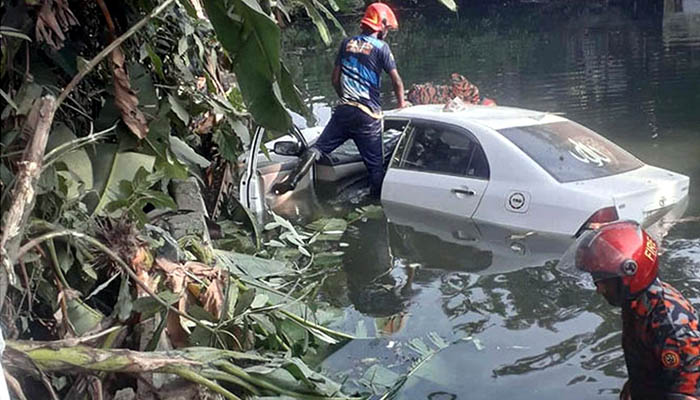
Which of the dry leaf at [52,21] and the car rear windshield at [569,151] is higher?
the dry leaf at [52,21]

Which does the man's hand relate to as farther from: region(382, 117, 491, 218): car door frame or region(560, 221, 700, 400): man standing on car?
region(560, 221, 700, 400): man standing on car

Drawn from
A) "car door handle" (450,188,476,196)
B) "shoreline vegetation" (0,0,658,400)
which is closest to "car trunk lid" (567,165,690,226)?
"car door handle" (450,188,476,196)

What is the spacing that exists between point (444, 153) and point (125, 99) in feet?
17.6

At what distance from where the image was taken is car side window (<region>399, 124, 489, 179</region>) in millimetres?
8461

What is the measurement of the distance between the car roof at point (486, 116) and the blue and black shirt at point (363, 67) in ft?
2.95

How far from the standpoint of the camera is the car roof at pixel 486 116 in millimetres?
8586

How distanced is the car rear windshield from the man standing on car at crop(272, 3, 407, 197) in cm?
210

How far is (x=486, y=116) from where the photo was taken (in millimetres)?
8852

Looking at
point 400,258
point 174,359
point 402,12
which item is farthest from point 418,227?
point 402,12

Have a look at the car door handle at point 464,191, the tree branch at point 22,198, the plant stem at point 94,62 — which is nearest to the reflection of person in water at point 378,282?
the car door handle at point 464,191

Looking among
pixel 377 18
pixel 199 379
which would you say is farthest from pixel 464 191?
pixel 199 379

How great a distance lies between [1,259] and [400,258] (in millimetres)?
5854

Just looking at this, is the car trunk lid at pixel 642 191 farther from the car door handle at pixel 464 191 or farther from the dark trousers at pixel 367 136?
the dark trousers at pixel 367 136

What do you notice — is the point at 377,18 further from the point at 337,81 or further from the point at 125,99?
the point at 125,99
